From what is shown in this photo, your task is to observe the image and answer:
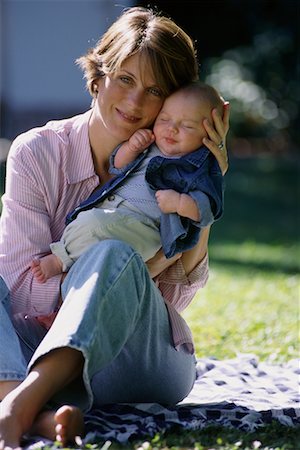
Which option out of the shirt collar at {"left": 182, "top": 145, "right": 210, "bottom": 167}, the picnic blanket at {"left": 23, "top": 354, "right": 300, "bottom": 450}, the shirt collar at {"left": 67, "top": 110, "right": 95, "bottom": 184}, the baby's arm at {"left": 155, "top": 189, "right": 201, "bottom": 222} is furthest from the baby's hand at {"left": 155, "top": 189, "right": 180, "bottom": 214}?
the picnic blanket at {"left": 23, "top": 354, "right": 300, "bottom": 450}

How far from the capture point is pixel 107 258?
120 inches

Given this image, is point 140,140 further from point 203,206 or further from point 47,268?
point 47,268

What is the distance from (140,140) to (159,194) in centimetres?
24

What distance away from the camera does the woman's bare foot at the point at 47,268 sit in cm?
342

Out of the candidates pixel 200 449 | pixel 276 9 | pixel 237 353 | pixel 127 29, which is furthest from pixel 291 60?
pixel 200 449

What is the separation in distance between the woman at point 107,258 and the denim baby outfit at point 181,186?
0.08 meters

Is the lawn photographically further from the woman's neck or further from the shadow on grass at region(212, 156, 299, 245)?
the woman's neck

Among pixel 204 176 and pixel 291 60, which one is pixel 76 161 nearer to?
pixel 204 176

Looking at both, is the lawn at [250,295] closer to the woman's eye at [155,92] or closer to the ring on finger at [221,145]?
the ring on finger at [221,145]

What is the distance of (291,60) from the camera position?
586 inches

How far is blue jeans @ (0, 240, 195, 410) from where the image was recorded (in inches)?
116

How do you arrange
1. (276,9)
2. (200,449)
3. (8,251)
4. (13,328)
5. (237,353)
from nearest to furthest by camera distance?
(200,449), (13,328), (8,251), (237,353), (276,9)

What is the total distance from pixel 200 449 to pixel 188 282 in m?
0.88

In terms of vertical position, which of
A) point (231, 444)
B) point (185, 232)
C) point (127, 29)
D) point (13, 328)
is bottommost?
point (231, 444)
